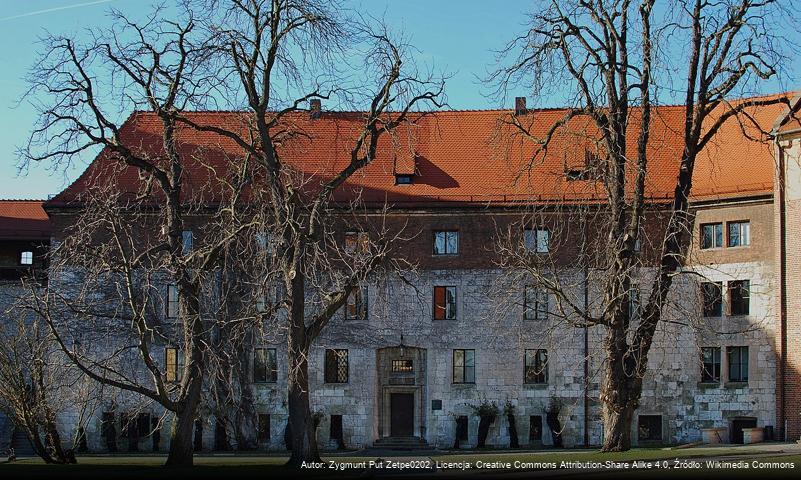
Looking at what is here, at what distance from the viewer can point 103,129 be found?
2555 cm

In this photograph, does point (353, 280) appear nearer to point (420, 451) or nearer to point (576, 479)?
point (576, 479)

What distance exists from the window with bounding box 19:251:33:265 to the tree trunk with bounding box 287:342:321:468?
2480 centimetres

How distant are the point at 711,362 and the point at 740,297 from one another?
2.51 meters

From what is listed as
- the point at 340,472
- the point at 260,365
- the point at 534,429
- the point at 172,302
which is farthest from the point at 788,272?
the point at 172,302

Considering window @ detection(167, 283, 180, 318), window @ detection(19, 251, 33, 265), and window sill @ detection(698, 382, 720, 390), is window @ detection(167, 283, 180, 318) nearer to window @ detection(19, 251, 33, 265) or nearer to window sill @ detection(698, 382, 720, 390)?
window @ detection(19, 251, 33, 265)

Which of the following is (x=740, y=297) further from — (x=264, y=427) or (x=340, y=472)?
(x=340, y=472)

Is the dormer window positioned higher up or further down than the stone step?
higher up

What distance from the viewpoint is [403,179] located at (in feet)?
133

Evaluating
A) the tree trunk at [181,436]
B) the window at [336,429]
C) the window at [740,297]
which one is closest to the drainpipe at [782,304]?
the window at [740,297]

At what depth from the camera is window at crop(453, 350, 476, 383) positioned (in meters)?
39.3

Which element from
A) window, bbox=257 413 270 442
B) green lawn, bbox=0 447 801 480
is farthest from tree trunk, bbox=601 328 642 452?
window, bbox=257 413 270 442

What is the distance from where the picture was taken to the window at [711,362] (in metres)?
37.6

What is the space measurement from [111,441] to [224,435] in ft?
13.4

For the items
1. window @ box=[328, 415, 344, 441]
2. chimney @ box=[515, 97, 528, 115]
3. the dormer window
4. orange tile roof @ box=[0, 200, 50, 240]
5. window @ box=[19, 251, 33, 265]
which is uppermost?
chimney @ box=[515, 97, 528, 115]
